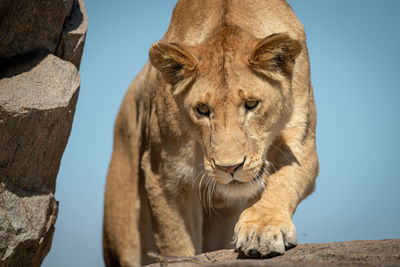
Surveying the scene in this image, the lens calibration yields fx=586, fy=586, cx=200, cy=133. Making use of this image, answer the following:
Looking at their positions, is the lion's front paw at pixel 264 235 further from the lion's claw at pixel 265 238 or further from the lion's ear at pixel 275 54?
the lion's ear at pixel 275 54

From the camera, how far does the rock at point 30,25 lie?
392 cm

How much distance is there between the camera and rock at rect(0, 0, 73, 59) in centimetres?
392

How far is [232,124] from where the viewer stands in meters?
3.59

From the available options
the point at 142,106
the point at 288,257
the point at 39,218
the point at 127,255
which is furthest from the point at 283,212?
the point at 127,255

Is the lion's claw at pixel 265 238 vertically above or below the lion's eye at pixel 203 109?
below

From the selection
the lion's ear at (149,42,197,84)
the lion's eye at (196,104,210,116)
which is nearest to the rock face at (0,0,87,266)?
the lion's ear at (149,42,197,84)

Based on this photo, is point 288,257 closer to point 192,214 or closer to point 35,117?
point 192,214

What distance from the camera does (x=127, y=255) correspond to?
5.69 metres

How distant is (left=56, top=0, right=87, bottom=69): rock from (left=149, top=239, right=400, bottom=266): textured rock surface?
5.78 ft

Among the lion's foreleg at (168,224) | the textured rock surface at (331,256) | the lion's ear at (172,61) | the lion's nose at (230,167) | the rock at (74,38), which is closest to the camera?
the textured rock surface at (331,256)

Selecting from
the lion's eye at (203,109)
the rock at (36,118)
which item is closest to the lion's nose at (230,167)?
the lion's eye at (203,109)

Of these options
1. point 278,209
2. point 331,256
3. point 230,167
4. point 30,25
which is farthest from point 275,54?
point 30,25

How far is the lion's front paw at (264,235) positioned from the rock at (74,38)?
70.6 inches

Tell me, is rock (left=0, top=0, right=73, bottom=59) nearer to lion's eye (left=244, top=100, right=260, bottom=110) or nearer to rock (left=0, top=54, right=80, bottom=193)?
rock (left=0, top=54, right=80, bottom=193)
